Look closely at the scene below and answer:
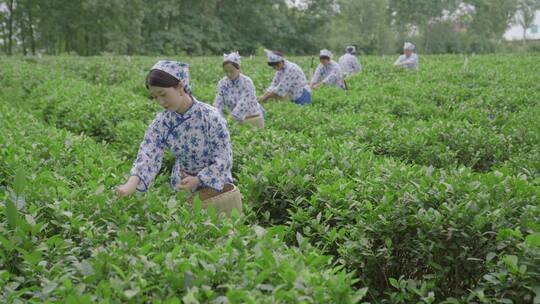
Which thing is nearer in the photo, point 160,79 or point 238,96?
point 160,79

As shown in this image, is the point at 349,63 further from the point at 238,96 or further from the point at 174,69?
the point at 174,69

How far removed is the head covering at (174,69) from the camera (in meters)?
3.32

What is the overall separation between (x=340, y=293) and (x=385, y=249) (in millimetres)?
1103

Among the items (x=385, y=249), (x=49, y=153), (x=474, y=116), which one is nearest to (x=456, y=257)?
(x=385, y=249)

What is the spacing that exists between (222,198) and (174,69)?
914 mm

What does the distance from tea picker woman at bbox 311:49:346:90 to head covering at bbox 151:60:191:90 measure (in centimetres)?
726

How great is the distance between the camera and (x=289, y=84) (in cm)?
847

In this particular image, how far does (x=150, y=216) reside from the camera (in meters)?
2.95

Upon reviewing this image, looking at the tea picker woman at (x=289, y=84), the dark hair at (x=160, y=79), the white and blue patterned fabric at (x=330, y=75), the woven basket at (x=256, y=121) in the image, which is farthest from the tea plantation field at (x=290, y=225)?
the white and blue patterned fabric at (x=330, y=75)

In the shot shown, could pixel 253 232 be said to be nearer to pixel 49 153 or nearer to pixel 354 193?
pixel 354 193

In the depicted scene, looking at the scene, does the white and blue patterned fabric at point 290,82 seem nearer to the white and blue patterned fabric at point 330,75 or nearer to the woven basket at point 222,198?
the white and blue patterned fabric at point 330,75

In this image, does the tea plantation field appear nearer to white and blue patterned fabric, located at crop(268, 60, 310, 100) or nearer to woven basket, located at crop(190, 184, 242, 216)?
woven basket, located at crop(190, 184, 242, 216)

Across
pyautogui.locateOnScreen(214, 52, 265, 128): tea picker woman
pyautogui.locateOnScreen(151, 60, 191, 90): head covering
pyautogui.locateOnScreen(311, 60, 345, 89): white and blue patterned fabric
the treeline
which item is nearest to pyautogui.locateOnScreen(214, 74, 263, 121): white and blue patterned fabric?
pyautogui.locateOnScreen(214, 52, 265, 128): tea picker woman

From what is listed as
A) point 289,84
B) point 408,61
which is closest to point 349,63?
point 408,61
